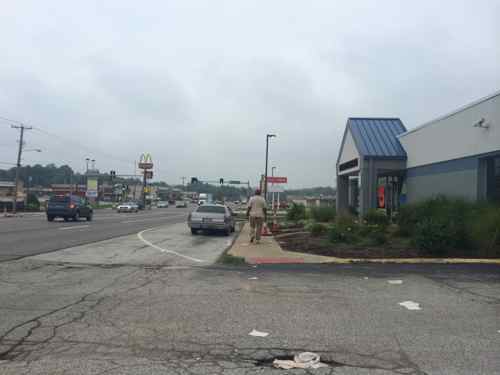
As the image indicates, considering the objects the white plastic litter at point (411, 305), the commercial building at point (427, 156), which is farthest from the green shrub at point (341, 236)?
the white plastic litter at point (411, 305)

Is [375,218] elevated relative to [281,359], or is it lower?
elevated

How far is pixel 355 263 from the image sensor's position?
11.4 meters

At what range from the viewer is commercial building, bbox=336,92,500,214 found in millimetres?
16906

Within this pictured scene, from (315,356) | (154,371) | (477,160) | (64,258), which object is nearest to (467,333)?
(315,356)

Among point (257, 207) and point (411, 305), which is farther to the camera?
point (257, 207)

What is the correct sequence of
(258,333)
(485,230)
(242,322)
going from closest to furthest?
(258,333)
(242,322)
(485,230)

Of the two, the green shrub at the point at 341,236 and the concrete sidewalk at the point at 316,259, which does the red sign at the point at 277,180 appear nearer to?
the green shrub at the point at 341,236

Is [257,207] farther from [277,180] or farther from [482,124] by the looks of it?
[277,180]

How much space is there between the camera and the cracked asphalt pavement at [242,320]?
462 centimetres

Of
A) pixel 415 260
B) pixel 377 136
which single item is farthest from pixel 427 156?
pixel 415 260

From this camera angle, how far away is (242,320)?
6.12 metres

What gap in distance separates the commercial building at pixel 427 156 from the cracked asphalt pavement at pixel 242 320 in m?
7.92

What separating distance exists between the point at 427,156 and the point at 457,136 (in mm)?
2808

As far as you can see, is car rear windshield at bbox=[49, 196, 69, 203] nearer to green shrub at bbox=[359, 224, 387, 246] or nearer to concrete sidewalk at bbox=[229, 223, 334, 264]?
concrete sidewalk at bbox=[229, 223, 334, 264]
